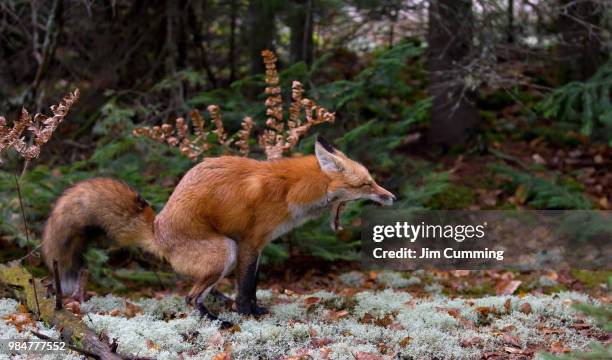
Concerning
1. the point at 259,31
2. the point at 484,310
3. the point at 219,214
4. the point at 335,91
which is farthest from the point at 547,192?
the point at 219,214

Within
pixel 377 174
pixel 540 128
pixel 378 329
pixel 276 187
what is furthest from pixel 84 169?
pixel 540 128

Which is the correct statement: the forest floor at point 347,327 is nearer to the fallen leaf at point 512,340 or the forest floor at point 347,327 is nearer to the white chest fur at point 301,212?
the fallen leaf at point 512,340

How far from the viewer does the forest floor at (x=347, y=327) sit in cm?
570

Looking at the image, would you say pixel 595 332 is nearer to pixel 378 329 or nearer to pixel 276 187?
pixel 378 329

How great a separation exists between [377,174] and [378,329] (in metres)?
5.57

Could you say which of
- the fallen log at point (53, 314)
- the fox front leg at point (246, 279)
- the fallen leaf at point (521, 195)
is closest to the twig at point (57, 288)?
the fallen log at point (53, 314)

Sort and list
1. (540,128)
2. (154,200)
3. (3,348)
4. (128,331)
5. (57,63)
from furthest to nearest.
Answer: (540,128)
(57,63)
(154,200)
(128,331)
(3,348)

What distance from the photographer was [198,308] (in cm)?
664

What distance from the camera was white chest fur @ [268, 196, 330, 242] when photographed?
6680 mm

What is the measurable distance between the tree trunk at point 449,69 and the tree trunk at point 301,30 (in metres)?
1.91

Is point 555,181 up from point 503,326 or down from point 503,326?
up

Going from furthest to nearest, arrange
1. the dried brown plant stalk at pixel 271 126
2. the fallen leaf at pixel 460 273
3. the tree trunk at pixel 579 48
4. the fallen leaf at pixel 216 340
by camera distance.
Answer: the tree trunk at pixel 579 48 → the fallen leaf at pixel 460 273 → the dried brown plant stalk at pixel 271 126 → the fallen leaf at pixel 216 340

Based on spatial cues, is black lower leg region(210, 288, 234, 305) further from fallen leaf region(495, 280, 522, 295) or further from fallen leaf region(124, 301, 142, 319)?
fallen leaf region(495, 280, 522, 295)

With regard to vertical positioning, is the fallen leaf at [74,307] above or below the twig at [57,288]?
below
